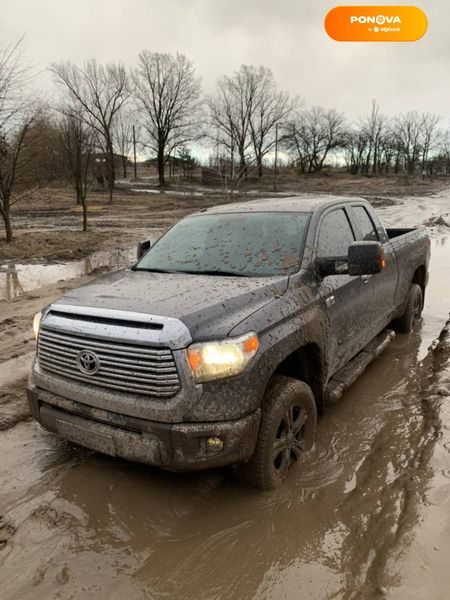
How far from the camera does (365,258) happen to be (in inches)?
124

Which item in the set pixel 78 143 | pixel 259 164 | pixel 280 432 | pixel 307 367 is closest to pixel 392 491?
pixel 280 432

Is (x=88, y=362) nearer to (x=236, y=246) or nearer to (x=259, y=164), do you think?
(x=236, y=246)

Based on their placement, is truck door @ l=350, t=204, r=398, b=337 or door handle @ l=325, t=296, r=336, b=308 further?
truck door @ l=350, t=204, r=398, b=337

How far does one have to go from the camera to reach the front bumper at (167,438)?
247cm

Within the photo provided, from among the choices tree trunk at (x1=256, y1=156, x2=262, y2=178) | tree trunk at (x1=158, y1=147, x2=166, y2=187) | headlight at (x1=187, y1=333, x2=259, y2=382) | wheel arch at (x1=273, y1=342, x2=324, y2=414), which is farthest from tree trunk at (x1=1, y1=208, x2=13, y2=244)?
tree trunk at (x1=256, y1=156, x2=262, y2=178)

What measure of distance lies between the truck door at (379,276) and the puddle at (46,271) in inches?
236

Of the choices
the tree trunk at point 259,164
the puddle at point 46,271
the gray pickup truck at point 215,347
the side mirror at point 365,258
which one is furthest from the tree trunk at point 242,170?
the side mirror at point 365,258

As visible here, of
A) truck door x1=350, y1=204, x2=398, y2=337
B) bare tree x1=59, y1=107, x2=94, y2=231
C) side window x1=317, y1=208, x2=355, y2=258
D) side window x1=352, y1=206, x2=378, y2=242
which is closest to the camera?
side window x1=317, y1=208, x2=355, y2=258

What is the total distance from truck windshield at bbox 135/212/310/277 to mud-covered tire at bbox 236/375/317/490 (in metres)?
0.86

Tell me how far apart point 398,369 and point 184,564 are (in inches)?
131

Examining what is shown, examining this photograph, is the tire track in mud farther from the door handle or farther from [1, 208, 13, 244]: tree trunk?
[1, 208, 13, 244]: tree trunk

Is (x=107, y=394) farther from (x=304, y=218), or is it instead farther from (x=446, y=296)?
(x=446, y=296)

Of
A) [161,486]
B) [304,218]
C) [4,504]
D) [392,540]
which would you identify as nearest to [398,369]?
[304,218]

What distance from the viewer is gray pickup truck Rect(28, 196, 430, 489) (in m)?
2.49
